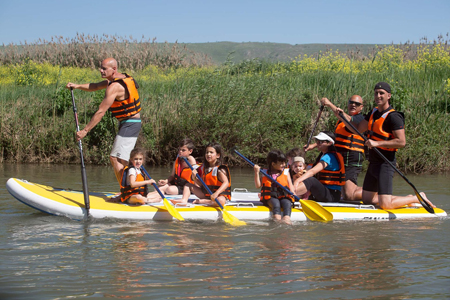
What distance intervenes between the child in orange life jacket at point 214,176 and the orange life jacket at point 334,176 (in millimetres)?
1057

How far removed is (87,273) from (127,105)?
2347mm

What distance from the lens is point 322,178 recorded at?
6.01 meters

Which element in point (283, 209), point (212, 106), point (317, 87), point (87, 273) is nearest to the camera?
point (87, 273)

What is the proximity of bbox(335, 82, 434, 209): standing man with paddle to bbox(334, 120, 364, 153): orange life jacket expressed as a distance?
0.34 feet

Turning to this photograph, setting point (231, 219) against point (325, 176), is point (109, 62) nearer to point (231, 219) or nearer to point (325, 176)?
point (231, 219)

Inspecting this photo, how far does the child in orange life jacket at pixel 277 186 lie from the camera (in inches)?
224

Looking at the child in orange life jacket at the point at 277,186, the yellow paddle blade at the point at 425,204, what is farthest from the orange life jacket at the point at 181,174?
the yellow paddle blade at the point at 425,204

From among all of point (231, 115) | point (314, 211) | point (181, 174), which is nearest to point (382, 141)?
point (314, 211)

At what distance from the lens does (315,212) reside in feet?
18.5

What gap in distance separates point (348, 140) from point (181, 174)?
202cm

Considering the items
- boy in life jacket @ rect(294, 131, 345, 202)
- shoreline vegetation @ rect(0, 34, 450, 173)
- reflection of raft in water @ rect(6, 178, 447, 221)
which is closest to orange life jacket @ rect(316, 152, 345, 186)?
boy in life jacket @ rect(294, 131, 345, 202)

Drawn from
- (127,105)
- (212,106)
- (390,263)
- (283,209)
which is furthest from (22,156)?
(390,263)

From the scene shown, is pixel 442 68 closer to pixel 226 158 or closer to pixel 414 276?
A: pixel 226 158

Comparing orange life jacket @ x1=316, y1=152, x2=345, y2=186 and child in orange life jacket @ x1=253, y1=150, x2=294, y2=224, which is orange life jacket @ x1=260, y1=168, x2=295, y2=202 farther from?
orange life jacket @ x1=316, y1=152, x2=345, y2=186
